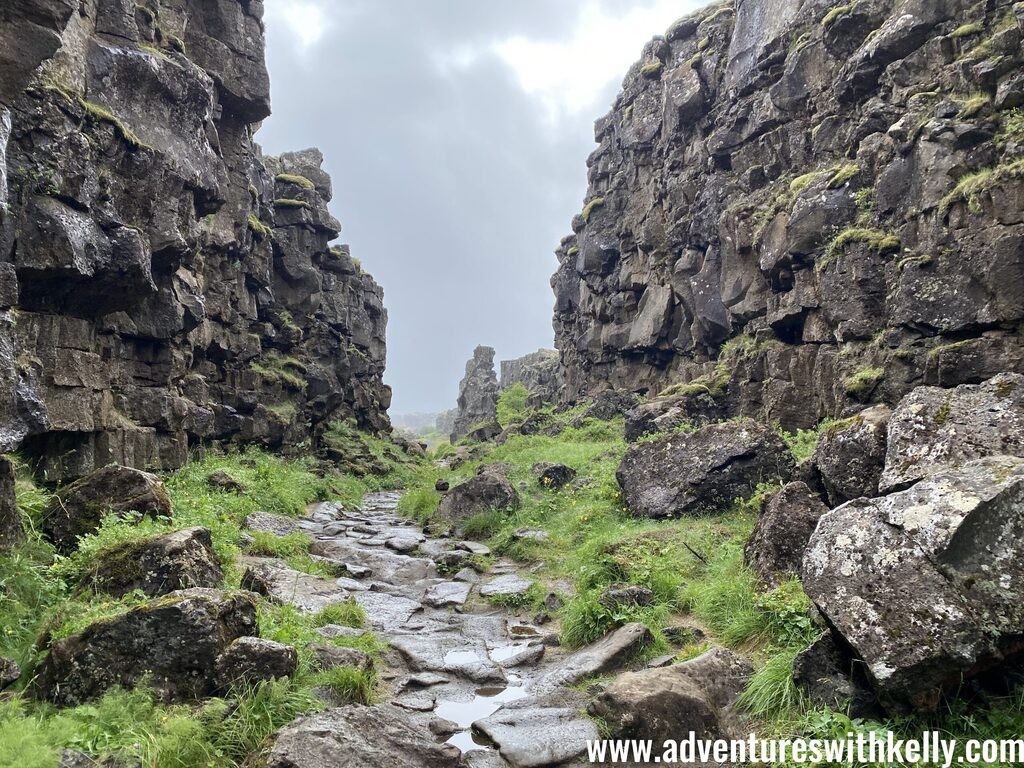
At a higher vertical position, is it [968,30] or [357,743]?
[968,30]

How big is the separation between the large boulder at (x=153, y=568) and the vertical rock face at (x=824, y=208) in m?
18.6

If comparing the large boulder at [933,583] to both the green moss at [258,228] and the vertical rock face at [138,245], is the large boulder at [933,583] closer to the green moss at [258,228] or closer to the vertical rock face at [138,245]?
the vertical rock face at [138,245]

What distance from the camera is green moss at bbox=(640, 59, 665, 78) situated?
156ft

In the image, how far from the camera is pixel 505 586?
12867 millimetres

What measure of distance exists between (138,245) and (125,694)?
1406 centimetres

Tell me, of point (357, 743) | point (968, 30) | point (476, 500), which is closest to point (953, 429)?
point (357, 743)

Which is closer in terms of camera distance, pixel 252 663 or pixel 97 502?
pixel 252 663

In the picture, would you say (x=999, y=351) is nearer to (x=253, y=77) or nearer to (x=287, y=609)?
(x=287, y=609)

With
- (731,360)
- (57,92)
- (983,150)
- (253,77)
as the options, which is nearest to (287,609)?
(57,92)

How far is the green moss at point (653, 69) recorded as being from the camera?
156ft

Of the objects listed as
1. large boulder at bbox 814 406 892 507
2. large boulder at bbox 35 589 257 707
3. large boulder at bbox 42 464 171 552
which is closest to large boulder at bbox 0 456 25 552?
large boulder at bbox 42 464 171 552

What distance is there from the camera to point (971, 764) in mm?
4910

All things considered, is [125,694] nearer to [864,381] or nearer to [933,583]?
[933,583]

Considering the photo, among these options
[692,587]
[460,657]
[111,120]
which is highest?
[111,120]
